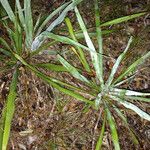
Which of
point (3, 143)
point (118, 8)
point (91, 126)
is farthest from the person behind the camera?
point (118, 8)

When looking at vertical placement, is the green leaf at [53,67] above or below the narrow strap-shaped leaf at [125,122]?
above

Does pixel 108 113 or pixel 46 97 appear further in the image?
pixel 46 97

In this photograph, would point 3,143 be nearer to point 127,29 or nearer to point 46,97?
point 46,97

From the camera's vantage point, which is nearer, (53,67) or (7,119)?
(7,119)

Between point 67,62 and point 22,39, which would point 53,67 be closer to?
point 67,62

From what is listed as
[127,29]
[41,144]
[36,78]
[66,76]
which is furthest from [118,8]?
[41,144]

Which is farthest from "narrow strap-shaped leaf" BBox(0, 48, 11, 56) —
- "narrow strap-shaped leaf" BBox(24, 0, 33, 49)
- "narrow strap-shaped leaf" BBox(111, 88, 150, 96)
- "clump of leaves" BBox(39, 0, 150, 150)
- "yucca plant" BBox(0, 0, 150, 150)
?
"narrow strap-shaped leaf" BBox(111, 88, 150, 96)

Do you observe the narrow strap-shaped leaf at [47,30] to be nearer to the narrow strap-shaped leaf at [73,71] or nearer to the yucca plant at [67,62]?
the yucca plant at [67,62]

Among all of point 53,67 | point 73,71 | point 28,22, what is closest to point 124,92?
point 73,71

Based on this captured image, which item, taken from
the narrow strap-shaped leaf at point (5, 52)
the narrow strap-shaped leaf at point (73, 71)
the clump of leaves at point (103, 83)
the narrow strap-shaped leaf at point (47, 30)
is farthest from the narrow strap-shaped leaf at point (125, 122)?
the narrow strap-shaped leaf at point (5, 52)

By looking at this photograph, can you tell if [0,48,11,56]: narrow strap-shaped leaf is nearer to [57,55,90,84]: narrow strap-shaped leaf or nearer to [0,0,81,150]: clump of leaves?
[0,0,81,150]: clump of leaves

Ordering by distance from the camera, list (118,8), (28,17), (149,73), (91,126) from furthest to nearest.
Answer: (118,8), (149,73), (91,126), (28,17)
